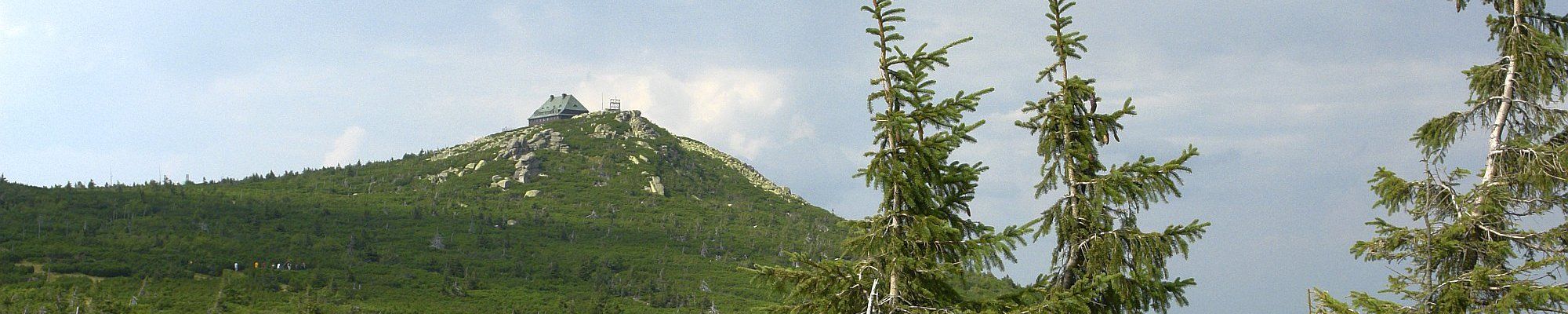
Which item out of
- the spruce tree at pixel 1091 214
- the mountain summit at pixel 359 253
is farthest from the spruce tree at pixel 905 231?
the mountain summit at pixel 359 253

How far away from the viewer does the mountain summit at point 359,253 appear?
391 feet

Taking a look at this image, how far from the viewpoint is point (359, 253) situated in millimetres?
151000

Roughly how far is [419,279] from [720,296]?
36.1 meters

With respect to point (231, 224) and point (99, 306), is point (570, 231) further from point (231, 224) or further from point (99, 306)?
point (99, 306)

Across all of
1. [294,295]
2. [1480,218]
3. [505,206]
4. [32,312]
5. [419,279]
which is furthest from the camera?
[505,206]

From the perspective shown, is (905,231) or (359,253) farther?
(359,253)

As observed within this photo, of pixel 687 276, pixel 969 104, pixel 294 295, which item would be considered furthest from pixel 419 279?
pixel 969 104

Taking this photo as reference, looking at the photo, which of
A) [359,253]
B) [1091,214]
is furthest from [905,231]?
[359,253]

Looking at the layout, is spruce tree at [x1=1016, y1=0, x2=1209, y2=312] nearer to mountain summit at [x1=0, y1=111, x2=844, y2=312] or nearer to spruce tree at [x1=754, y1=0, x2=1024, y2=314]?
spruce tree at [x1=754, y1=0, x2=1024, y2=314]

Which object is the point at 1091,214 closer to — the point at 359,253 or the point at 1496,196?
the point at 1496,196

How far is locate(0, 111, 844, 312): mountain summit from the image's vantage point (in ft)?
391

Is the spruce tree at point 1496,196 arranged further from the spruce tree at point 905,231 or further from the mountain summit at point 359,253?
the mountain summit at point 359,253

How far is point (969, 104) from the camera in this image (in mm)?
14703

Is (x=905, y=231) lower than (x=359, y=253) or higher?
lower
